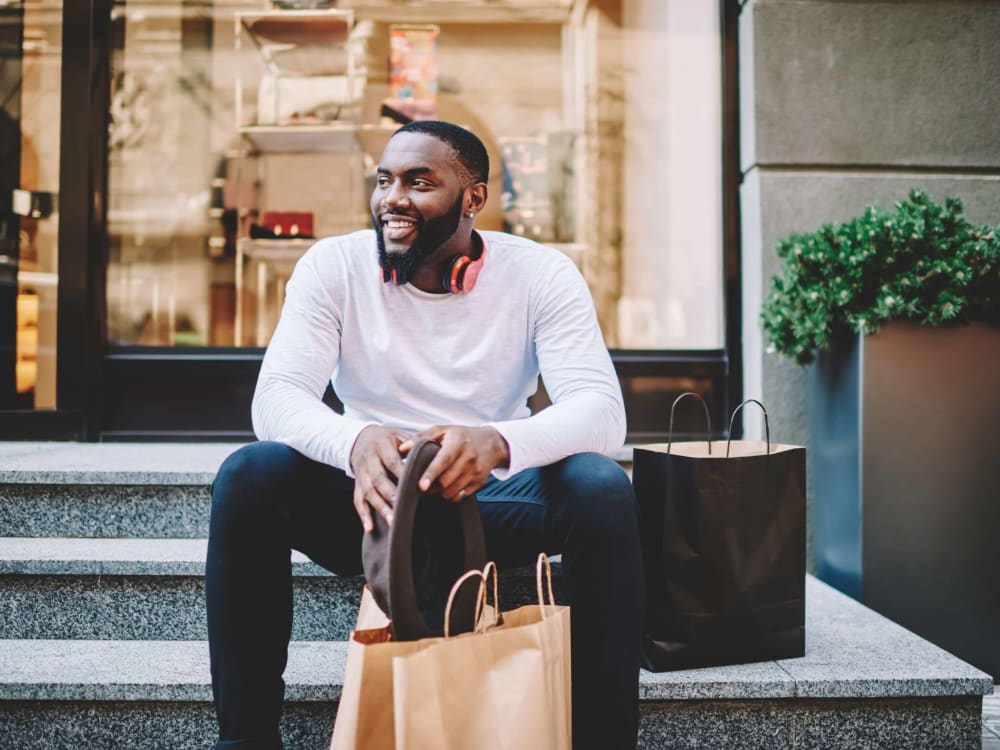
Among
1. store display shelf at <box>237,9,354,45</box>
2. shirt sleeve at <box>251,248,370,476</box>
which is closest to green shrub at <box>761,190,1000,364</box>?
shirt sleeve at <box>251,248,370,476</box>

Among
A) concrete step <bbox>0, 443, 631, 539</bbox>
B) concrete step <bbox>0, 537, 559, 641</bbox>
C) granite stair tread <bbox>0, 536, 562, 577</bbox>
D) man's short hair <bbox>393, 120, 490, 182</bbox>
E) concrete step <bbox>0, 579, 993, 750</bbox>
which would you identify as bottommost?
concrete step <bbox>0, 579, 993, 750</bbox>

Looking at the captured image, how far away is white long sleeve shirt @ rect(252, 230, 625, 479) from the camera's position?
1.93 metres

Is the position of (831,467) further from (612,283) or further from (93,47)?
(93,47)

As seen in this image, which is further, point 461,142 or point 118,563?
point 118,563

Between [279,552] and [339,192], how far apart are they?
9.27ft

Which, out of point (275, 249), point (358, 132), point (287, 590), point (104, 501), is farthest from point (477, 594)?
point (358, 132)

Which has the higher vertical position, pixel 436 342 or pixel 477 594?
pixel 436 342

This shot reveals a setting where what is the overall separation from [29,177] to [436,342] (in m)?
2.82

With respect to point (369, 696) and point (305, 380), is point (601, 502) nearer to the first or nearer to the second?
point (369, 696)

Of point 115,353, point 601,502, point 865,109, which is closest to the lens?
point 601,502

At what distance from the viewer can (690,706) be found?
1.91m

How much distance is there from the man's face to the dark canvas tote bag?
2.55 feet

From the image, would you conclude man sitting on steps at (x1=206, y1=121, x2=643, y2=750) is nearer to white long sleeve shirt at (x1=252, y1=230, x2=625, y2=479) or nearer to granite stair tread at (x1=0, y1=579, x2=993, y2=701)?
white long sleeve shirt at (x1=252, y1=230, x2=625, y2=479)

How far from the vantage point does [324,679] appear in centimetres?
189
